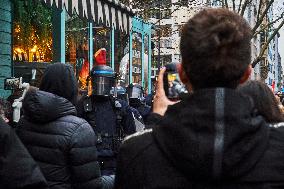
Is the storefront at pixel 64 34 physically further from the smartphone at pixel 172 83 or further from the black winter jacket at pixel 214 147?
the black winter jacket at pixel 214 147

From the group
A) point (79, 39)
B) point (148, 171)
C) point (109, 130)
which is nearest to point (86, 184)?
point (109, 130)

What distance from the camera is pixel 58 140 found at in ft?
13.1

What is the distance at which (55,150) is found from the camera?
3973mm

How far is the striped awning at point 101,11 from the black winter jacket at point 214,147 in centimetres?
474

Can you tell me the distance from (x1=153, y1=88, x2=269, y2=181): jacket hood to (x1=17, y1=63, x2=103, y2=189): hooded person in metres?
2.14

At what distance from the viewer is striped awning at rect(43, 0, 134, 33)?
6816mm

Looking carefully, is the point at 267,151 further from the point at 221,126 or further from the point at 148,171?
the point at 148,171

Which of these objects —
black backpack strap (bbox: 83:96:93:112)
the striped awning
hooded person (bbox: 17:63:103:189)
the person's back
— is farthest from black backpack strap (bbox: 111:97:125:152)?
the person's back

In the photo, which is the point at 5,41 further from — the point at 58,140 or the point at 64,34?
the point at 58,140

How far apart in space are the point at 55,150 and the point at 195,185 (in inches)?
86.4

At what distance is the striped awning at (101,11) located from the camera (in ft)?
22.4

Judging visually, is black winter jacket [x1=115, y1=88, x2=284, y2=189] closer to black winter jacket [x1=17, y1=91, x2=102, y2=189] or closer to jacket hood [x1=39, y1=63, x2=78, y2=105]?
black winter jacket [x1=17, y1=91, x2=102, y2=189]

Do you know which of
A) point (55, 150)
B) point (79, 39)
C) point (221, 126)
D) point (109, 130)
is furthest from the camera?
point (79, 39)

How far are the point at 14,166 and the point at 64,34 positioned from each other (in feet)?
21.8
